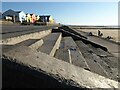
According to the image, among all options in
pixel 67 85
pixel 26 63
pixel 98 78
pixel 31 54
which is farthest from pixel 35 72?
pixel 98 78

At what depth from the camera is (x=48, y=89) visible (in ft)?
7.41

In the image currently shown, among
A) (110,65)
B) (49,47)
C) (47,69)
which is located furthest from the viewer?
(110,65)

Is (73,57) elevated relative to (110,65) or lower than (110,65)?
elevated

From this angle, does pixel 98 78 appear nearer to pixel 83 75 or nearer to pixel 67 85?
pixel 83 75

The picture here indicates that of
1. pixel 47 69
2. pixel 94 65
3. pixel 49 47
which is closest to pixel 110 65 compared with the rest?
Result: pixel 94 65

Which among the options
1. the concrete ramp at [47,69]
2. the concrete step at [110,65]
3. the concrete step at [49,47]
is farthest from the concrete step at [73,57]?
the concrete ramp at [47,69]

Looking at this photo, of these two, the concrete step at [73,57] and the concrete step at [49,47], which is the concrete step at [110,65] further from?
the concrete step at [49,47]

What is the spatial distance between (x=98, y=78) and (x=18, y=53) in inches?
39.5

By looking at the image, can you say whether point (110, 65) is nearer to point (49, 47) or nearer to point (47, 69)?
point (49, 47)

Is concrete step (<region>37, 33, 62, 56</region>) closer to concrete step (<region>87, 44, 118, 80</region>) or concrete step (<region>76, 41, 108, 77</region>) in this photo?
concrete step (<region>76, 41, 108, 77</region>)

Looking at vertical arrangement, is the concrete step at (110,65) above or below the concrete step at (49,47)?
below

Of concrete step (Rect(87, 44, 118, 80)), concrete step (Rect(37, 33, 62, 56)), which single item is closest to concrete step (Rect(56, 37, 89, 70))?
concrete step (Rect(37, 33, 62, 56))

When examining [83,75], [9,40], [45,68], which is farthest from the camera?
[9,40]

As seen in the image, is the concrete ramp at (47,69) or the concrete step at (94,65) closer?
the concrete ramp at (47,69)
